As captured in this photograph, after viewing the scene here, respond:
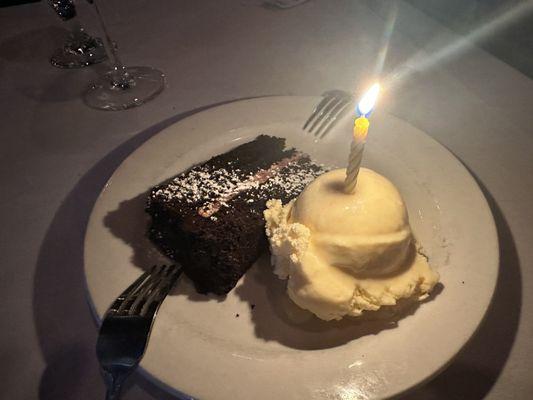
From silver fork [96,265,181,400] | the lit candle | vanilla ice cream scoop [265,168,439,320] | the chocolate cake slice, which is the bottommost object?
silver fork [96,265,181,400]

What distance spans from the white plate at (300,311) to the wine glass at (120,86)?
62 centimetres

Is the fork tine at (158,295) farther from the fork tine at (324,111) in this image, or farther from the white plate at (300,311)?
the fork tine at (324,111)

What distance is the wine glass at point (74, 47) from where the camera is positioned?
2.38m

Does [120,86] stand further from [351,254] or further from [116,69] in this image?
[351,254]

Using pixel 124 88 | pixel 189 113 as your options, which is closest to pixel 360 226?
pixel 189 113

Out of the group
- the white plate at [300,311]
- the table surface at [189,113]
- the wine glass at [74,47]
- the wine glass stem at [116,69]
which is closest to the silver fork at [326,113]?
the white plate at [300,311]

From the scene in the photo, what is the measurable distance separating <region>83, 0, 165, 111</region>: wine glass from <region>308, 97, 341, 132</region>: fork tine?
932 mm

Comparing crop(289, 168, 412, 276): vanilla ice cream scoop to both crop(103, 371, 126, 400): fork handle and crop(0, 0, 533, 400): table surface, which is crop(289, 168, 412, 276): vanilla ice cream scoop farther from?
crop(103, 371, 126, 400): fork handle

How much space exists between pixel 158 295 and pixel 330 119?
105 cm

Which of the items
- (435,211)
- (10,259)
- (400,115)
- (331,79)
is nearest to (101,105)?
(10,259)

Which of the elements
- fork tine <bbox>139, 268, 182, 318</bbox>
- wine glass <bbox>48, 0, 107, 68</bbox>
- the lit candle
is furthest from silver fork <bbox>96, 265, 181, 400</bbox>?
wine glass <bbox>48, 0, 107, 68</bbox>

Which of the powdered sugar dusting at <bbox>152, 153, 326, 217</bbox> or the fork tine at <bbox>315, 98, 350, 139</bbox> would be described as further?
the fork tine at <bbox>315, 98, 350, 139</bbox>

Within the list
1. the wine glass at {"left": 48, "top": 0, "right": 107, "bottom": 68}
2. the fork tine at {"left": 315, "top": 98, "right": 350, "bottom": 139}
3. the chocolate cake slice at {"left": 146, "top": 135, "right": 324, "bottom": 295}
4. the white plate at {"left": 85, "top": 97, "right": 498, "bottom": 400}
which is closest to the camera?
the white plate at {"left": 85, "top": 97, "right": 498, "bottom": 400}

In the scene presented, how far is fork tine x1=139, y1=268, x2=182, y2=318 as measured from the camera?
1.10m
